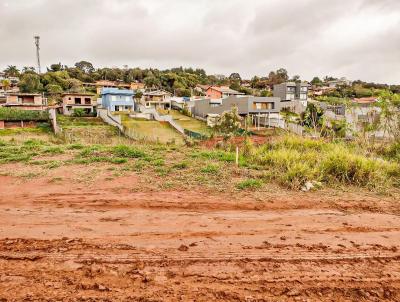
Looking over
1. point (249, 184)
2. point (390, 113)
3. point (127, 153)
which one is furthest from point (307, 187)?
point (390, 113)

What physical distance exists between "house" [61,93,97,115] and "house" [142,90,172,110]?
11.6 m

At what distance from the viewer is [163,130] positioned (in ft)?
107

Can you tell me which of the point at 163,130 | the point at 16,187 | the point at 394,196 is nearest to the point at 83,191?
the point at 16,187

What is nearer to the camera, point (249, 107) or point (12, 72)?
point (249, 107)

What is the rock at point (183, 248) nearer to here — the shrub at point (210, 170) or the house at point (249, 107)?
the shrub at point (210, 170)

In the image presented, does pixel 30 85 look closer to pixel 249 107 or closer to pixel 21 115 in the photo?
pixel 21 115

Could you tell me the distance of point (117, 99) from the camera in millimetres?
44500

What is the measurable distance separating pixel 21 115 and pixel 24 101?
322 inches

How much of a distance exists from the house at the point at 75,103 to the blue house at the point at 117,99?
2241 mm

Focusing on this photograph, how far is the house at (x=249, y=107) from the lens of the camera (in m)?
38.0

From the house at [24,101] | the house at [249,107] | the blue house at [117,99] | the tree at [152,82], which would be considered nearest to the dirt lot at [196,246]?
the house at [249,107]

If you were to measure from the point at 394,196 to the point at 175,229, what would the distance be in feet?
13.4

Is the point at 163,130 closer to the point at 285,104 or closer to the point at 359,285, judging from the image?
the point at 285,104

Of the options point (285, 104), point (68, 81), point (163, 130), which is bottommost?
point (163, 130)
